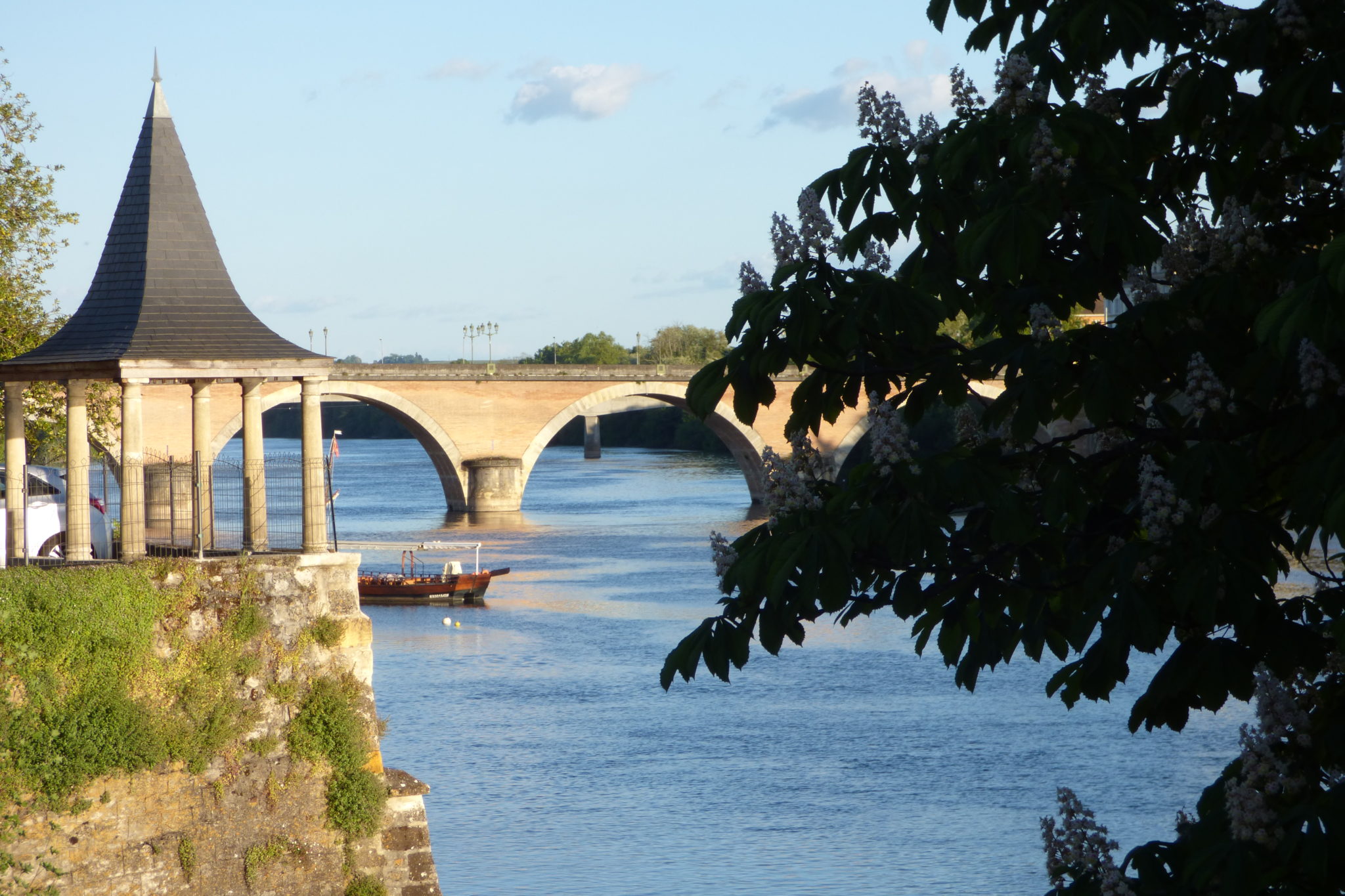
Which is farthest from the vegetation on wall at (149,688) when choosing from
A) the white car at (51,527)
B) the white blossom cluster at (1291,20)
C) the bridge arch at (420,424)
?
the bridge arch at (420,424)

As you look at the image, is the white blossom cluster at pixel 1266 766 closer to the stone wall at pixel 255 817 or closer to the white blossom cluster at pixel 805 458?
the white blossom cluster at pixel 805 458

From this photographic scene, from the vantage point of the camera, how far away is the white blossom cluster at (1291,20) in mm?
3623

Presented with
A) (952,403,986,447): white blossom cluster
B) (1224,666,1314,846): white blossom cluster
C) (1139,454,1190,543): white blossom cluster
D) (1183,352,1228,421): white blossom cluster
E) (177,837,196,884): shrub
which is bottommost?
(177,837,196,884): shrub

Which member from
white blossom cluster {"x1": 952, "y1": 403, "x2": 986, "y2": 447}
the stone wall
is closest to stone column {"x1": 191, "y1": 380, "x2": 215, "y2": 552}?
the stone wall

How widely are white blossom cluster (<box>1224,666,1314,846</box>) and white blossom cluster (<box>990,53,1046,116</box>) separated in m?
1.54

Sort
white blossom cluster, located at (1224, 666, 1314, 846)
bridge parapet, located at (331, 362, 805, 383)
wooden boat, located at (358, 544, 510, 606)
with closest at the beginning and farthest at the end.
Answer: white blossom cluster, located at (1224, 666, 1314, 846) < wooden boat, located at (358, 544, 510, 606) < bridge parapet, located at (331, 362, 805, 383)

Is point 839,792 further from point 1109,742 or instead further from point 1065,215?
point 1065,215

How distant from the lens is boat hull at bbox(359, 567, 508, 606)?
3006cm

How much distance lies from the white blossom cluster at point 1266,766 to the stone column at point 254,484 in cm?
829

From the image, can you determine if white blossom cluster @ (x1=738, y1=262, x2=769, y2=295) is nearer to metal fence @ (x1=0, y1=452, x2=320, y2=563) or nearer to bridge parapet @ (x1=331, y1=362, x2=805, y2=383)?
metal fence @ (x1=0, y1=452, x2=320, y2=563)

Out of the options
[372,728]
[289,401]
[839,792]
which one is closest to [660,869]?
[839,792]

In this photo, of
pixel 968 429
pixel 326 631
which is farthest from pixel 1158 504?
pixel 326 631

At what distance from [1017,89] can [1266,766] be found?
1.81 m

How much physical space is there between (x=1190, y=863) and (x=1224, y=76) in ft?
6.30
